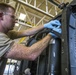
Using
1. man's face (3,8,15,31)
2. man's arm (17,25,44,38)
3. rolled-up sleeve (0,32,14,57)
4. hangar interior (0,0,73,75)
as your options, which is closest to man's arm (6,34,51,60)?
rolled-up sleeve (0,32,14,57)

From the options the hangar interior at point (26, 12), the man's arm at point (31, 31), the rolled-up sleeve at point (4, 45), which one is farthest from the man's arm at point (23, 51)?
the hangar interior at point (26, 12)

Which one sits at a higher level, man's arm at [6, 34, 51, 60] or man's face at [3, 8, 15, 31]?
man's face at [3, 8, 15, 31]

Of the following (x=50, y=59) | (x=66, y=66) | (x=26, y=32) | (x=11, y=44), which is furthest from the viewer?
(x=26, y=32)

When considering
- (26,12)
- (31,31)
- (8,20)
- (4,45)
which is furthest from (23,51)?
(26,12)

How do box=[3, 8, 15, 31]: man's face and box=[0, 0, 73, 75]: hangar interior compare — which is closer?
box=[3, 8, 15, 31]: man's face

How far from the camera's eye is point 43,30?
2139 millimetres

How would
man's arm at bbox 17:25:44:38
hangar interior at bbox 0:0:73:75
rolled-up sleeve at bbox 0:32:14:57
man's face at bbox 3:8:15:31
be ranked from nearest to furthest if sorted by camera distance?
rolled-up sleeve at bbox 0:32:14:57 < man's face at bbox 3:8:15:31 < man's arm at bbox 17:25:44:38 < hangar interior at bbox 0:0:73:75

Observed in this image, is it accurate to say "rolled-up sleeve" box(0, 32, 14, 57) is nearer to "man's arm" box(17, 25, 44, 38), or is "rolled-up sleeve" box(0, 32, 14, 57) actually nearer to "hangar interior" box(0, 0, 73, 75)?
"man's arm" box(17, 25, 44, 38)

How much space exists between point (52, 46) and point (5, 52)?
577 millimetres

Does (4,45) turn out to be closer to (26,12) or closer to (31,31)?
(31,31)

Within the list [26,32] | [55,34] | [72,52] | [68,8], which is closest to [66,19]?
[68,8]

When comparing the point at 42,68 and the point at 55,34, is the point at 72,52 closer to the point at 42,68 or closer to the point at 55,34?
the point at 55,34

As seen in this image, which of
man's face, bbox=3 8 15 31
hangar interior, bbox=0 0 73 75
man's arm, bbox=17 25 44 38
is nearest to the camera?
man's face, bbox=3 8 15 31

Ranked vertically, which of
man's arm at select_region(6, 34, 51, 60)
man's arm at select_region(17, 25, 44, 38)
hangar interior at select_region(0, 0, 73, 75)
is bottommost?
man's arm at select_region(6, 34, 51, 60)
